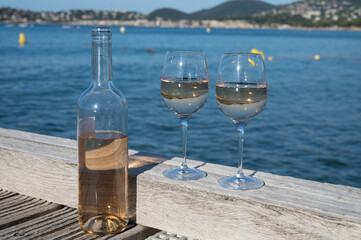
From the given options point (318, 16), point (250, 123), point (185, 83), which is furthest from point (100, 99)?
point (318, 16)

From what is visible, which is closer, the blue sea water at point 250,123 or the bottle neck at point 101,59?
the bottle neck at point 101,59

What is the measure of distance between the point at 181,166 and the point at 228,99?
36cm

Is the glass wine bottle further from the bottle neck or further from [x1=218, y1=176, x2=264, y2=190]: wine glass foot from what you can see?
[x1=218, y1=176, x2=264, y2=190]: wine glass foot

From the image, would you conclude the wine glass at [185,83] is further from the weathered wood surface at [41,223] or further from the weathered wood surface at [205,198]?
the weathered wood surface at [41,223]

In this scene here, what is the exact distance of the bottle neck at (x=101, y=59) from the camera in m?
1.54

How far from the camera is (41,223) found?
1.74m

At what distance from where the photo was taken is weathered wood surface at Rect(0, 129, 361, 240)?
55.0 inches

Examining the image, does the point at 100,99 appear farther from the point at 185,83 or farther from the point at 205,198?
the point at 205,198

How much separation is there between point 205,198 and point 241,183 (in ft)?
0.46

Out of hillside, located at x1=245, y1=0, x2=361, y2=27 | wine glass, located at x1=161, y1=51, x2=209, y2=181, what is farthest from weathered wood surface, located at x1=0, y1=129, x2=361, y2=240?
hillside, located at x1=245, y1=0, x2=361, y2=27

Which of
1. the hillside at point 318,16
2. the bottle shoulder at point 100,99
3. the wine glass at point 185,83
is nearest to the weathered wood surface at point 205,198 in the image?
the wine glass at point 185,83

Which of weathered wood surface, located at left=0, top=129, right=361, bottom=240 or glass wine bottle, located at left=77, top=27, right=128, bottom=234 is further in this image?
glass wine bottle, located at left=77, top=27, right=128, bottom=234

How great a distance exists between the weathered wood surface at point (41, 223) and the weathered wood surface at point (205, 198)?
0.04m

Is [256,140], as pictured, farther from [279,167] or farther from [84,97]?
[84,97]
